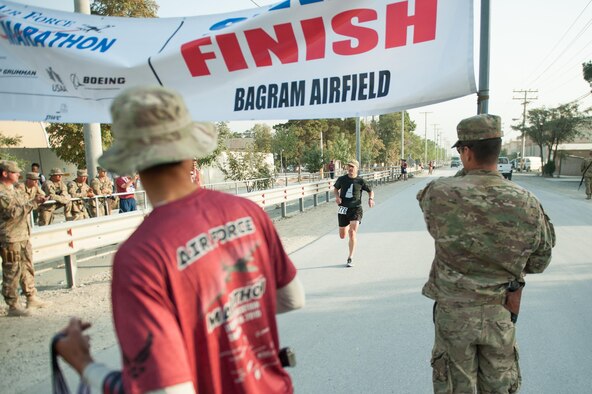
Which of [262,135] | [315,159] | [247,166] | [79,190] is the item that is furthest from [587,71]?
[262,135]

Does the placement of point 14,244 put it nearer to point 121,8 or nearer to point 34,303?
point 34,303

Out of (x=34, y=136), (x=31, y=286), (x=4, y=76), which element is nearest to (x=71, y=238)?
(x=31, y=286)

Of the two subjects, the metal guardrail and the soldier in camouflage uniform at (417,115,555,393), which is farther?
the metal guardrail

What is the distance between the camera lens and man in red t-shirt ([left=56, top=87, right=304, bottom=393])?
1064 millimetres

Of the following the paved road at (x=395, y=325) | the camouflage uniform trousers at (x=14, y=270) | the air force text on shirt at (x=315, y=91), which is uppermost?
the air force text on shirt at (x=315, y=91)

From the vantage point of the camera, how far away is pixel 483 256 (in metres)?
2.28

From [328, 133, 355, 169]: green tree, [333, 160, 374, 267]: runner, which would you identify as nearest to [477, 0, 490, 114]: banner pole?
[333, 160, 374, 267]: runner

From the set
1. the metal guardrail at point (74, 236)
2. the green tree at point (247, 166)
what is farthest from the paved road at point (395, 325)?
the green tree at point (247, 166)

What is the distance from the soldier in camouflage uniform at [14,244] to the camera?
4.86 m

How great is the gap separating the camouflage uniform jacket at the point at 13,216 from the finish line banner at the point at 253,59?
2419 millimetres

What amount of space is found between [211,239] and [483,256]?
170cm

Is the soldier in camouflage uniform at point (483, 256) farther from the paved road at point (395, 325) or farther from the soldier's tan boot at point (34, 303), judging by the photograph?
the soldier's tan boot at point (34, 303)

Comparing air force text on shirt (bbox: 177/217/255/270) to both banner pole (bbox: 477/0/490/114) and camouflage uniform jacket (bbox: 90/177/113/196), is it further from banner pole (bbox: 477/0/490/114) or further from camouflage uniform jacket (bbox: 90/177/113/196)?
camouflage uniform jacket (bbox: 90/177/113/196)

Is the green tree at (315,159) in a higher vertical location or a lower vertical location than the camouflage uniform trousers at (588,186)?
higher
